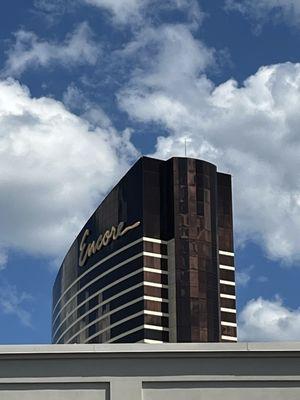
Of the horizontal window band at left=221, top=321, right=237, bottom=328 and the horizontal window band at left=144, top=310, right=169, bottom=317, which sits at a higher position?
the horizontal window band at left=221, top=321, right=237, bottom=328

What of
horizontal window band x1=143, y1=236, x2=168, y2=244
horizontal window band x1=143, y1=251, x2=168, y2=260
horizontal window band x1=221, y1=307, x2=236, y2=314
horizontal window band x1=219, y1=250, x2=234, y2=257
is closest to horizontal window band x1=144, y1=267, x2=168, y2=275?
horizontal window band x1=143, y1=251, x2=168, y2=260

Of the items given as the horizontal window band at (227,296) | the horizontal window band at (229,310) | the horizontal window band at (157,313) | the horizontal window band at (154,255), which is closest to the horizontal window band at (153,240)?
the horizontal window band at (154,255)

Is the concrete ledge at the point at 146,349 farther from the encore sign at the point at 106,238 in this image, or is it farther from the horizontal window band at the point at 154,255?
the encore sign at the point at 106,238

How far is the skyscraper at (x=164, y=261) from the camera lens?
573 feet

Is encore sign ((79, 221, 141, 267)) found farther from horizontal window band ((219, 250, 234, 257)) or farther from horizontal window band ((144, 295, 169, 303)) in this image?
horizontal window band ((219, 250, 234, 257))

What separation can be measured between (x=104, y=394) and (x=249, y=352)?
357cm

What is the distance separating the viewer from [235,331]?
186m

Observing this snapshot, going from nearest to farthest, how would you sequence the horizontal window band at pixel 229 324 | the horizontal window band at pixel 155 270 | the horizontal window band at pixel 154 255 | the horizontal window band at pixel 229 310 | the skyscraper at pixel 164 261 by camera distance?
the skyscraper at pixel 164 261
the horizontal window band at pixel 155 270
the horizontal window band at pixel 154 255
the horizontal window band at pixel 229 324
the horizontal window band at pixel 229 310

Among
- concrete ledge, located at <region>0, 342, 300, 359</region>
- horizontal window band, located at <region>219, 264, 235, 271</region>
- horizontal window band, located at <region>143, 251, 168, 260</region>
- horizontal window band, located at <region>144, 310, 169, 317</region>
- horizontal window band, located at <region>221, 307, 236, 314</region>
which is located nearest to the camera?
concrete ledge, located at <region>0, 342, 300, 359</region>

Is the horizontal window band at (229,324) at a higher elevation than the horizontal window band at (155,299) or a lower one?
lower

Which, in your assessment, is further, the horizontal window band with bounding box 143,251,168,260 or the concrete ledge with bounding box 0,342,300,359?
the horizontal window band with bounding box 143,251,168,260

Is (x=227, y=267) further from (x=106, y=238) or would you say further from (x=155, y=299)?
(x=106, y=238)

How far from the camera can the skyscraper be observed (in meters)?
175

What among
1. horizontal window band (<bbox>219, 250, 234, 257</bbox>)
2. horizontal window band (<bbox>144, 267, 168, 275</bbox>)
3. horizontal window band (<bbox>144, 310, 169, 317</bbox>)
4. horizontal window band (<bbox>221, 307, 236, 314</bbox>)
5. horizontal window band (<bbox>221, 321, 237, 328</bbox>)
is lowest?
horizontal window band (<bbox>144, 310, 169, 317</bbox>)
